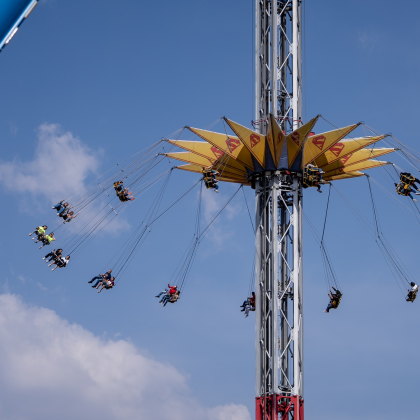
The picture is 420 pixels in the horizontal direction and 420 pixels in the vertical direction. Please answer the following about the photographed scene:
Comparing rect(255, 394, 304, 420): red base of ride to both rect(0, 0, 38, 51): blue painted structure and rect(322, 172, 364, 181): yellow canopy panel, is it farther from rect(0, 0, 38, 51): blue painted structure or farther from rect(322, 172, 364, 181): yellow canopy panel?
rect(0, 0, 38, 51): blue painted structure

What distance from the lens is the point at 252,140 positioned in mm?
30672

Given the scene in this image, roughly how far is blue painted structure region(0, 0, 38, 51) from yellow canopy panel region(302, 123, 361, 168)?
2513 cm

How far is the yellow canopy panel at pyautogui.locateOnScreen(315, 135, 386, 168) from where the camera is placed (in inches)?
1195

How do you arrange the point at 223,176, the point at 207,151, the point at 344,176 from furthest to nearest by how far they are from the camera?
the point at 344,176 → the point at 223,176 → the point at 207,151

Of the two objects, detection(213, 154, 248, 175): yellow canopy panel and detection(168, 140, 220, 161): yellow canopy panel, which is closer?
detection(168, 140, 220, 161): yellow canopy panel

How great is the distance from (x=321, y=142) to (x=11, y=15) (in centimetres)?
2584

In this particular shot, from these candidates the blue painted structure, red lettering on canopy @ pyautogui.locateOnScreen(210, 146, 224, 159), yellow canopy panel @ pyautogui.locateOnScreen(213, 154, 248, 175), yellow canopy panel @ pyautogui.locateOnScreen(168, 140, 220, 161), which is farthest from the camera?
red lettering on canopy @ pyautogui.locateOnScreen(210, 146, 224, 159)

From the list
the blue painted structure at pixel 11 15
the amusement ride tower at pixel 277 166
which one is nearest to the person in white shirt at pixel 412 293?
the amusement ride tower at pixel 277 166

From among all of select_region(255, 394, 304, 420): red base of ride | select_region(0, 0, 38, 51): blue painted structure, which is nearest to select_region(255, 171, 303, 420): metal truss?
select_region(255, 394, 304, 420): red base of ride

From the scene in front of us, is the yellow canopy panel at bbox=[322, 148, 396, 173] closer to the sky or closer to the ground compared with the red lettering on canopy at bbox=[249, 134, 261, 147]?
closer to the sky

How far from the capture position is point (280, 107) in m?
32.5

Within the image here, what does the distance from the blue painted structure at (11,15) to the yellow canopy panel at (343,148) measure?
26.2 metres

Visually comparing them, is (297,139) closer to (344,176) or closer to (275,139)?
(275,139)

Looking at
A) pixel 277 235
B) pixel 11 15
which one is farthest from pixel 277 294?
pixel 11 15
